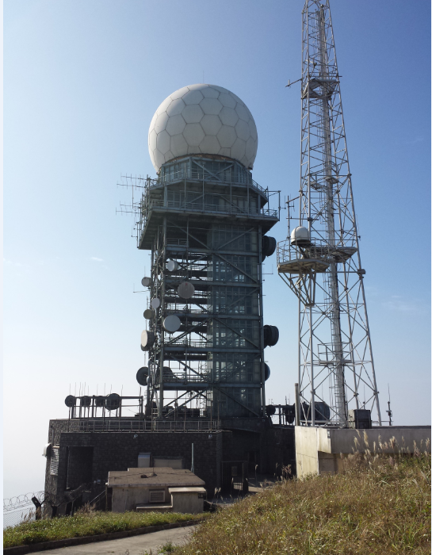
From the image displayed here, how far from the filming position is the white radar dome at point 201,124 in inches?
1770

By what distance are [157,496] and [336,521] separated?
13.1 m

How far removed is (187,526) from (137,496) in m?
5.02

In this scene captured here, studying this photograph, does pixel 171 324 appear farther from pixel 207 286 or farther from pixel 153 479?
pixel 153 479

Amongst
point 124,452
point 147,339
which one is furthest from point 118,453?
point 147,339

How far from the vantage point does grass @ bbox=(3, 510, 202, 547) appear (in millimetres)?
12133

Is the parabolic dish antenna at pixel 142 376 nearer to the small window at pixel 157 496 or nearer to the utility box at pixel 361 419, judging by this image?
the small window at pixel 157 496

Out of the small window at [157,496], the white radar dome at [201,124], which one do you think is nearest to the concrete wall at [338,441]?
the small window at [157,496]

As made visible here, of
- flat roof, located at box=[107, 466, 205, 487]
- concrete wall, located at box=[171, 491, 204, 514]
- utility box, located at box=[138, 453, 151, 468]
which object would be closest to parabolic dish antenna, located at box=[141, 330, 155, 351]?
utility box, located at box=[138, 453, 151, 468]

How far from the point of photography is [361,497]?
29.4ft

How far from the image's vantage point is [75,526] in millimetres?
13523

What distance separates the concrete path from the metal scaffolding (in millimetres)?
26746

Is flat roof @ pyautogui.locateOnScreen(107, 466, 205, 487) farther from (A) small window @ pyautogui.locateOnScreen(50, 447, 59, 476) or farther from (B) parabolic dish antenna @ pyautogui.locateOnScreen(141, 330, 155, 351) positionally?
(B) parabolic dish antenna @ pyautogui.locateOnScreen(141, 330, 155, 351)

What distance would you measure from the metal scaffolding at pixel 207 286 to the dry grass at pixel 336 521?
30230mm

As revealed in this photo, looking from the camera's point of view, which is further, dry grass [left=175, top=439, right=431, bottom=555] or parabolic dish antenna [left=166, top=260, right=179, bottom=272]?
parabolic dish antenna [left=166, top=260, right=179, bottom=272]
